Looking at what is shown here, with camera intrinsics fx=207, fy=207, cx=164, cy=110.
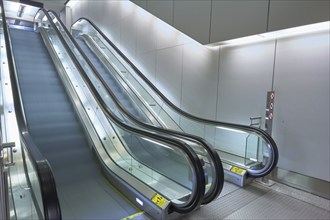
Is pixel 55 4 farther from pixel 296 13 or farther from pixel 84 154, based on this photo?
pixel 296 13

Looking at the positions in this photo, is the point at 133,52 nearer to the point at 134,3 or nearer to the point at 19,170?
the point at 134,3

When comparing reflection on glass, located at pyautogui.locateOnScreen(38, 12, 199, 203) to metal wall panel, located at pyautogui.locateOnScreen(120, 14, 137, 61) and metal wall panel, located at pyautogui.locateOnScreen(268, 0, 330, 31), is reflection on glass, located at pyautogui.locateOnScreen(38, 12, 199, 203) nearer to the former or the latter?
metal wall panel, located at pyautogui.locateOnScreen(268, 0, 330, 31)

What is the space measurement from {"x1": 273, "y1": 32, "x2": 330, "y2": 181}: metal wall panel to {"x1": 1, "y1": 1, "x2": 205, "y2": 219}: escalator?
6.94 ft

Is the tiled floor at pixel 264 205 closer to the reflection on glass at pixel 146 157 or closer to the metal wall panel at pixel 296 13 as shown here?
the reflection on glass at pixel 146 157

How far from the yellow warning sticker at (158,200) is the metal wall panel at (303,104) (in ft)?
7.65

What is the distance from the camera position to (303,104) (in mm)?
3242

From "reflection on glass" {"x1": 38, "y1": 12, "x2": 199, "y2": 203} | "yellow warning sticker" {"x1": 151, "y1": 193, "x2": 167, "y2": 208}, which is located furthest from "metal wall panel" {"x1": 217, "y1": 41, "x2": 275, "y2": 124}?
"yellow warning sticker" {"x1": 151, "y1": 193, "x2": 167, "y2": 208}

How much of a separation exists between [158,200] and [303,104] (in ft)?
8.72

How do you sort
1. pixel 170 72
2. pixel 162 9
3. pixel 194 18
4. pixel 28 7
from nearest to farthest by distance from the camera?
pixel 194 18
pixel 162 9
pixel 170 72
pixel 28 7

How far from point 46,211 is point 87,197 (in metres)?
1.61

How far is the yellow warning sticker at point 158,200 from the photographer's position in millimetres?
2281

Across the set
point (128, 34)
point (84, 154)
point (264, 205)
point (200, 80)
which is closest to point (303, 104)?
point (264, 205)

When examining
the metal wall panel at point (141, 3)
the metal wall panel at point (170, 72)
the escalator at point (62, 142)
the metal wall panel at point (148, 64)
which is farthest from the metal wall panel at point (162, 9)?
the escalator at point (62, 142)

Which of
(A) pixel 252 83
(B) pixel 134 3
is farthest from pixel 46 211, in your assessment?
(B) pixel 134 3
